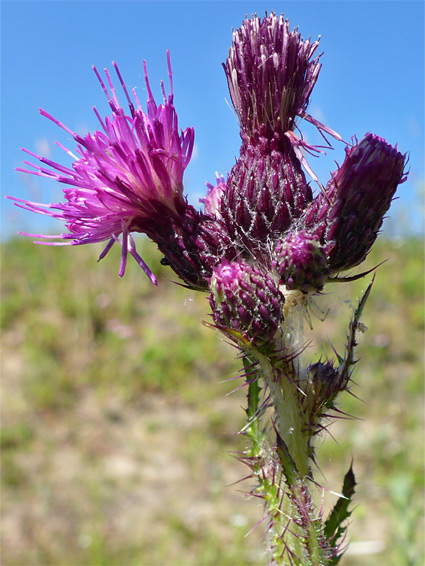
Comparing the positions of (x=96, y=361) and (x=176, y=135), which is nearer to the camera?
(x=176, y=135)

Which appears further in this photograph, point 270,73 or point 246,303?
point 270,73

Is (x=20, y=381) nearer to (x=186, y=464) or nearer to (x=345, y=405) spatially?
(x=186, y=464)

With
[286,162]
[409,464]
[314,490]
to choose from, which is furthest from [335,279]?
[409,464]

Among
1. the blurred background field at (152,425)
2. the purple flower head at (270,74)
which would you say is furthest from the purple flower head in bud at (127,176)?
the blurred background field at (152,425)

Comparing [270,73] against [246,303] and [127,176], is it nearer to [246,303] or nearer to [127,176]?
[127,176]

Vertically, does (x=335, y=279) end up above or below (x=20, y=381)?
above

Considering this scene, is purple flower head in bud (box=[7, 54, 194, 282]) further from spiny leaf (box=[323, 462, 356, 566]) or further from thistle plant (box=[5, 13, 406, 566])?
spiny leaf (box=[323, 462, 356, 566])

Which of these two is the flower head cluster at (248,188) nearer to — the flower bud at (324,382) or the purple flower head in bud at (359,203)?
the purple flower head in bud at (359,203)

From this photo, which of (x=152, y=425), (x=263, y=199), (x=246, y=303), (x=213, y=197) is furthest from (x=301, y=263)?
(x=152, y=425)
